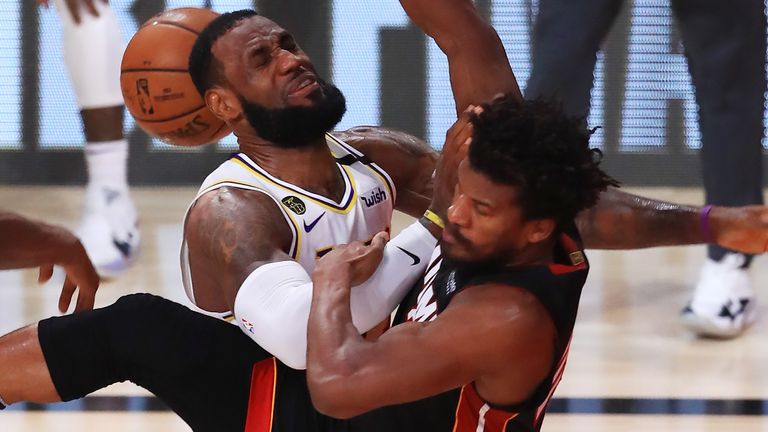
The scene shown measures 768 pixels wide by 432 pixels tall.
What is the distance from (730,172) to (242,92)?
7.36 feet

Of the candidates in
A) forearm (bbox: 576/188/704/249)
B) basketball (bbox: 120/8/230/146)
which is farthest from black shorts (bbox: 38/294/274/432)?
forearm (bbox: 576/188/704/249)

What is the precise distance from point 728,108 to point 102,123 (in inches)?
90.4

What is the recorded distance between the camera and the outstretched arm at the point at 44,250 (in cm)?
265

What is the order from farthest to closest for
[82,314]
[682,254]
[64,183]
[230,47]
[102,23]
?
[64,183]
[682,254]
[102,23]
[230,47]
[82,314]

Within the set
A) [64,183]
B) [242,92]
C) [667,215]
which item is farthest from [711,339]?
[64,183]

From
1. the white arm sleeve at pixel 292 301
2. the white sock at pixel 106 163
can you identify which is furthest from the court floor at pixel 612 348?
the white arm sleeve at pixel 292 301

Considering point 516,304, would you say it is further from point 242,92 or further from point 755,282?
point 755,282

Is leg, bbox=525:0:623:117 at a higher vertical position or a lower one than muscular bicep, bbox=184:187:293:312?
lower

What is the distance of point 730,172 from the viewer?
421 centimetres

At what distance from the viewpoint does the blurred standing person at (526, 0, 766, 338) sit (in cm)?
401

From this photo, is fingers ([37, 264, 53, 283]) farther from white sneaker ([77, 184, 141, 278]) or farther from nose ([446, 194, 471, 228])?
white sneaker ([77, 184, 141, 278])

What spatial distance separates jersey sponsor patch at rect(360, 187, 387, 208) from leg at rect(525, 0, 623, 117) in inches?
53.3

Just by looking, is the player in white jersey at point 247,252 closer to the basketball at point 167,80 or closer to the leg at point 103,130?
the basketball at point 167,80

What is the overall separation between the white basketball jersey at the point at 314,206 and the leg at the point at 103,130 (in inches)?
80.8
